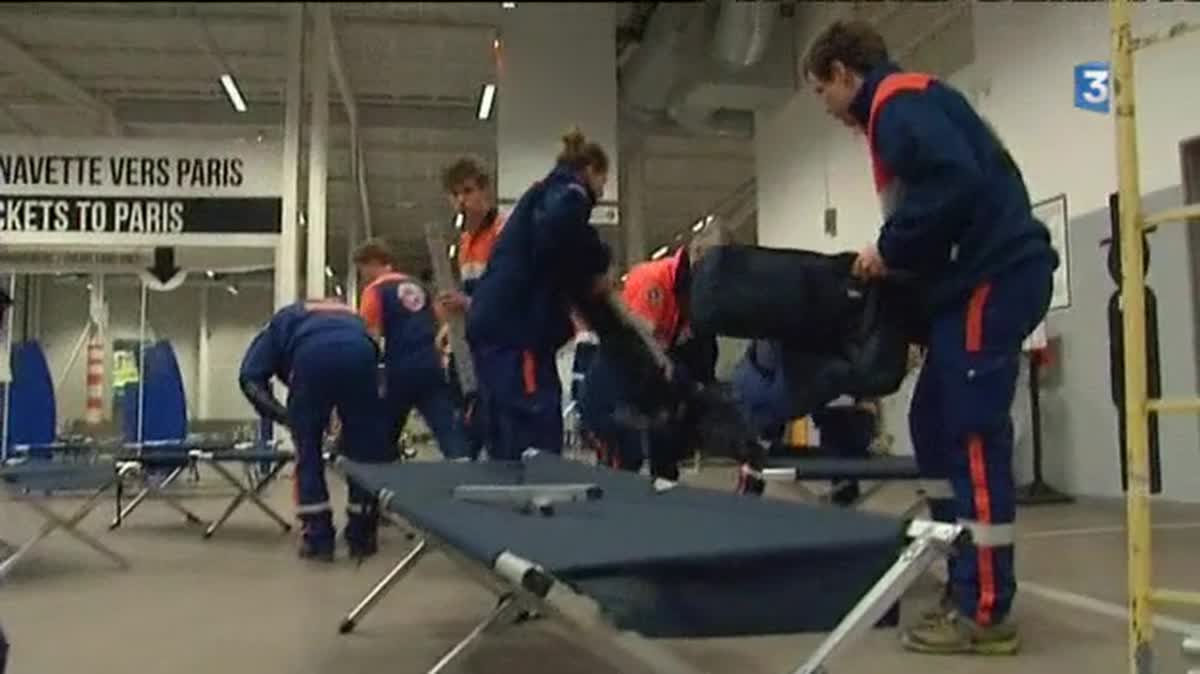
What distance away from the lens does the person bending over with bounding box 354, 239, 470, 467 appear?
417cm

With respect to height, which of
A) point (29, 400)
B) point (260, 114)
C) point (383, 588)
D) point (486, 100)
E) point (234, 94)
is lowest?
point (383, 588)

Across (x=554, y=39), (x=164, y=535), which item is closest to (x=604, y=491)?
(x=554, y=39)

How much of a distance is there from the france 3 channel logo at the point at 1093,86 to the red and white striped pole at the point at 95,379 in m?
6.59

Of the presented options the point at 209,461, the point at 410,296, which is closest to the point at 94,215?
the point at 209,461

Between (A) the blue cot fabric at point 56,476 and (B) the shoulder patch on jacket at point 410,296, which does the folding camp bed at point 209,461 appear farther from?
(B) the shoulder patch on jacket at point 410,296

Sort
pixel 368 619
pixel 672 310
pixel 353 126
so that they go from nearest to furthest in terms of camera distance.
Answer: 1. pixel 368 619
2. pixel 672 310
3. pixel 353 126

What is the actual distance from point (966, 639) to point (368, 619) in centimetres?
138

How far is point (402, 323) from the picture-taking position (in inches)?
165

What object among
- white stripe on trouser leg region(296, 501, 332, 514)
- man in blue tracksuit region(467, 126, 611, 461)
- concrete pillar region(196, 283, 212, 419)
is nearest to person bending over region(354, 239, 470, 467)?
white stripe on trouser leg region(296, 501, 332, 514)

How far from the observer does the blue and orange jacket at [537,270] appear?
2.84m

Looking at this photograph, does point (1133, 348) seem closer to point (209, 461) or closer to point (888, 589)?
point (888, 589)

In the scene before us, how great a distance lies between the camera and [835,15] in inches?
214

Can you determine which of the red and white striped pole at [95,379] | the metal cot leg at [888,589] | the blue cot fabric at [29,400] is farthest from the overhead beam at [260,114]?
the metal cot leg at [888,589]

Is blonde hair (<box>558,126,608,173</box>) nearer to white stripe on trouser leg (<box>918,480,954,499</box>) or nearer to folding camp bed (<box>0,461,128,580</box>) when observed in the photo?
white stripe on trouser leg (<box>918,480,954,499</box>)
